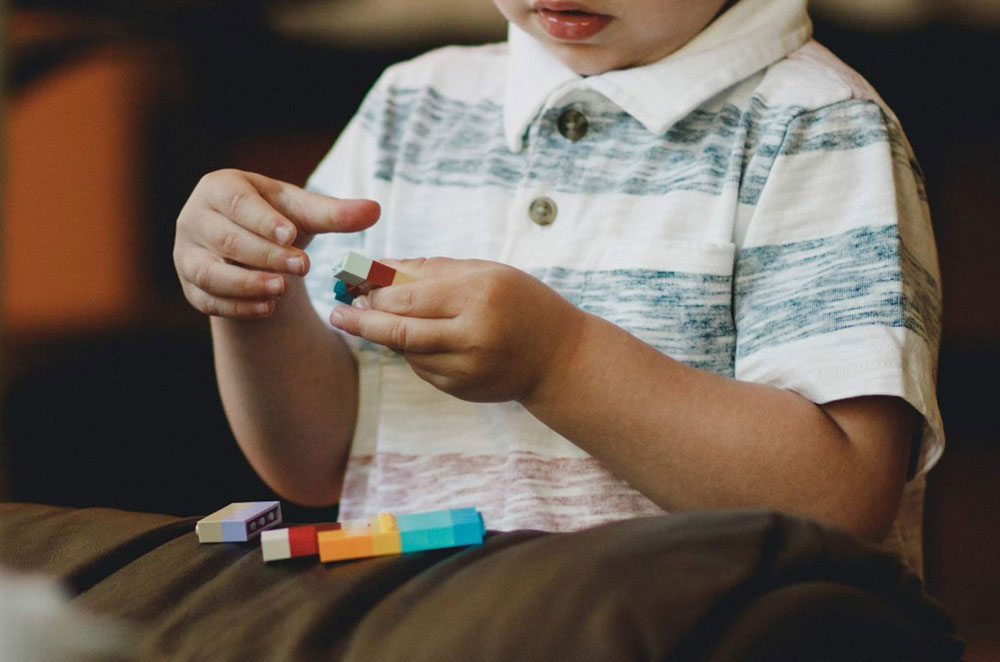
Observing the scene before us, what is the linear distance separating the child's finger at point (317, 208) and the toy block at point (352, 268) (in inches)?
1.9

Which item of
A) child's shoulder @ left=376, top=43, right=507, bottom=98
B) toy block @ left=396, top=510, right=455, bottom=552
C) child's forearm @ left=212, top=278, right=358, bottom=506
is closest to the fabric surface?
toy block @ left=396, top=510, right=455, bottom=552

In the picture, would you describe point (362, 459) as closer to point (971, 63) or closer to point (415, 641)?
point (415, 641)

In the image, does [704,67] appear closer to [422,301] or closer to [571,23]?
[571,23]

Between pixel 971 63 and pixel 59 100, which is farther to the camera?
pixel 59 100

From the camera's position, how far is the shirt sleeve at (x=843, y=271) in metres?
0.53

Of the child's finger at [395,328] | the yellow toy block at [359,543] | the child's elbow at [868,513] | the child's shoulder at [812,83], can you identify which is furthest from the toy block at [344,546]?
the child's shoulder at [812,83]

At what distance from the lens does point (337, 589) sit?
1.09 feet

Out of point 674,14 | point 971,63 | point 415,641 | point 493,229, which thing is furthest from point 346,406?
point 971,63

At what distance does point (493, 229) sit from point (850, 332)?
23cm

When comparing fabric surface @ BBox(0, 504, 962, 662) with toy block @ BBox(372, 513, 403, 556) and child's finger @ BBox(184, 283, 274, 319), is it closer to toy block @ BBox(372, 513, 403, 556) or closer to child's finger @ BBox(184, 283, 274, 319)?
toy block @ BBox(372, 513, 403, 556)

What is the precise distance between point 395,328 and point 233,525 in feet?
0.42

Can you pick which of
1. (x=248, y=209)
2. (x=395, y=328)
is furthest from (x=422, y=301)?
(x=248, y=209)

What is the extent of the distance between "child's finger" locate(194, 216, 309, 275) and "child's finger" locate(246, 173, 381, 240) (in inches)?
0.8

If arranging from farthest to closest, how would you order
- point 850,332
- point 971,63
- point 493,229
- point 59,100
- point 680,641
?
1. point 59,100
2. point 971,63
3. point 493,229
4. point 850,332
5. point 680,641
